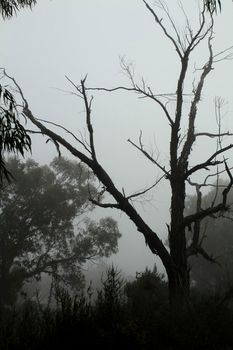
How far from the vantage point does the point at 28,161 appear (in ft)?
90.5

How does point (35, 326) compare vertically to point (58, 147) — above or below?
below

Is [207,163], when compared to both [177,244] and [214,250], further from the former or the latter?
[214,250]

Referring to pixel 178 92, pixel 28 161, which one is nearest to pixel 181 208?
pixel 178 92

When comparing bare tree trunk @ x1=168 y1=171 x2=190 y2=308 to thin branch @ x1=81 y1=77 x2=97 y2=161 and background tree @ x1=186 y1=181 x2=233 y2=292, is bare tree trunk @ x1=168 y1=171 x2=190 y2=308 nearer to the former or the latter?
thin branch @ x1=81 y1=77 x2=97 y2=161

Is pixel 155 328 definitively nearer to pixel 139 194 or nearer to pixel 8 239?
pixel 139 194

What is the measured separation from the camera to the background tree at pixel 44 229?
24.7 meters

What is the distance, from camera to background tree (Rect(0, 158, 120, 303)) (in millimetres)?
24734

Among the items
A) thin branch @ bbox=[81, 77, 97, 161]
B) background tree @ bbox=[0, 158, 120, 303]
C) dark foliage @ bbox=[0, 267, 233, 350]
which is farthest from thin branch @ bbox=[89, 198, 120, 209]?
background tree @ bbox=[0, 158, 120, 303]

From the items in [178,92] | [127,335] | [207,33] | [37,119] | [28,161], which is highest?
[28,161]

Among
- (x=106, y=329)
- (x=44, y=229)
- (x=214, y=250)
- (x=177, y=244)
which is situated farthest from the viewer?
(x=214, y=250)

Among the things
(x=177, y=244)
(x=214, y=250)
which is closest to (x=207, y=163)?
(x=177, y=244)

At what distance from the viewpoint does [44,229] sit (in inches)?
1036

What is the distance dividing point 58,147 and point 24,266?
58.4 ft

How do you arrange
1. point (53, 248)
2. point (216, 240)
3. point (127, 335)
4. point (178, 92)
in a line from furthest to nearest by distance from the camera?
point (216, 240), point (53, 248), point (178, 92), point (127, 335)
